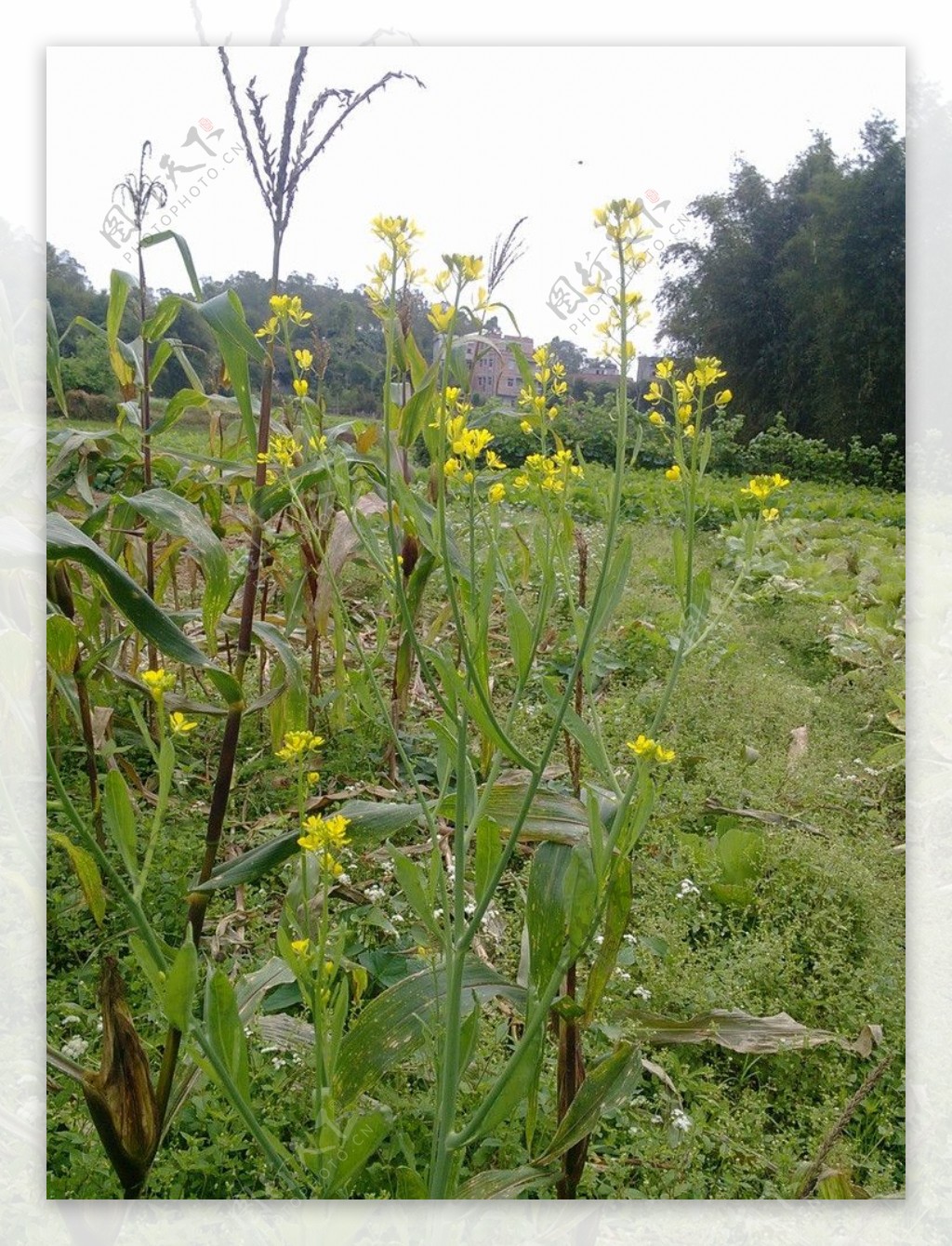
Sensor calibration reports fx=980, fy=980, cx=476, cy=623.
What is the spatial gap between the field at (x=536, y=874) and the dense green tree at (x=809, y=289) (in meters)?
0.12

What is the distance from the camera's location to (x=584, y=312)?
1119mm

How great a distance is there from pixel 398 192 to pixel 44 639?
65 centimetres

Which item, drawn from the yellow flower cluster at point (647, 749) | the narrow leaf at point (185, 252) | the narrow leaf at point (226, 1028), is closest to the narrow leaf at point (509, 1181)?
the narrow leaf at point (226, 1028)

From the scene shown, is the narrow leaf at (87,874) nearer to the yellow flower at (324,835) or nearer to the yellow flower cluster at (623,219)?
the yellow flower at (324,835)

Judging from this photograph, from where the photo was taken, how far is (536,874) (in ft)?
2.66

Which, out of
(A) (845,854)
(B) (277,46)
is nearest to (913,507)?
(A) (845,854)

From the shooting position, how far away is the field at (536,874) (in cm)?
83

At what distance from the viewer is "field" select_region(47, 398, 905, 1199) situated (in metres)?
0.83

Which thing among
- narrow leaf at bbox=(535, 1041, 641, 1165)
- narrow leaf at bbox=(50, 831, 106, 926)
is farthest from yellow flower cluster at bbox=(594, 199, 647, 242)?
narrow leaf at bbox=(50, 831, 106, 926)

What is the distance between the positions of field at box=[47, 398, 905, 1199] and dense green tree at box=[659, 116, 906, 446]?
0.39 ft

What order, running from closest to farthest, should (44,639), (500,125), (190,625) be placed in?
(44,639) → (500,125) → (190,625)

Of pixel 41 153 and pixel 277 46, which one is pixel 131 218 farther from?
pixel 277 46

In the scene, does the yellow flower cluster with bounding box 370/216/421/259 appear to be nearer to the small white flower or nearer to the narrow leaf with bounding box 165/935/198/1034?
the narrow leaf with bounding box 165/935/198/1034

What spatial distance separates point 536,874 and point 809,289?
82 cm
